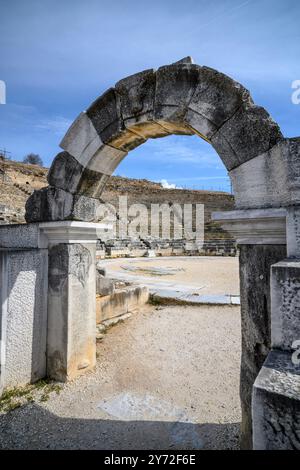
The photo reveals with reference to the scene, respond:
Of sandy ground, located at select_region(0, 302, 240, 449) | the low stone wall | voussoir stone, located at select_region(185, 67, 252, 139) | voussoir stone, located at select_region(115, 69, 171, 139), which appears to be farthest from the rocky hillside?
voussoir stone, located at select_region(185, 67, 252, 139)

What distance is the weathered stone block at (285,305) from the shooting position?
57.6 inches

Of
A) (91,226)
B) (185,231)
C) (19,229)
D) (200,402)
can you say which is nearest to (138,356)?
(200,402)

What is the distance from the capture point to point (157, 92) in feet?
8.96

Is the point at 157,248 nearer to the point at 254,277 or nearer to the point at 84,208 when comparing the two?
the point at 84,208

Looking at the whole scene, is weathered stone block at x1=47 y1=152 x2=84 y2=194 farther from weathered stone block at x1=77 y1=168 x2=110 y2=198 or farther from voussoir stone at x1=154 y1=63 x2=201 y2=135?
voussoir stone at x1=154 y1=63 x2=201 y2=135

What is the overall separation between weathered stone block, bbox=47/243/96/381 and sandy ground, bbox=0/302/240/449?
26 centimetres

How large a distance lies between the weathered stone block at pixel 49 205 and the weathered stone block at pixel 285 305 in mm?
2534

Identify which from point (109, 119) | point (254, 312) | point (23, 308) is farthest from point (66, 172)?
point (254, 312)

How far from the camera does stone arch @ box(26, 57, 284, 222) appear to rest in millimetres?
2260

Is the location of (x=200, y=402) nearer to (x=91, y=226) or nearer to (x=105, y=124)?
(x=91, y=226)

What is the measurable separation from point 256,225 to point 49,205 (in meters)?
2.48

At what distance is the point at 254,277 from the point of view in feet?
7.30

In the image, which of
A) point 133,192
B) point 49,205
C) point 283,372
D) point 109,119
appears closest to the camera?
point 283,372

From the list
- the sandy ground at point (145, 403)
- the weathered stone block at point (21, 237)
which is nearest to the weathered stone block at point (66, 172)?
the weathered stone block at point (21, 237)
